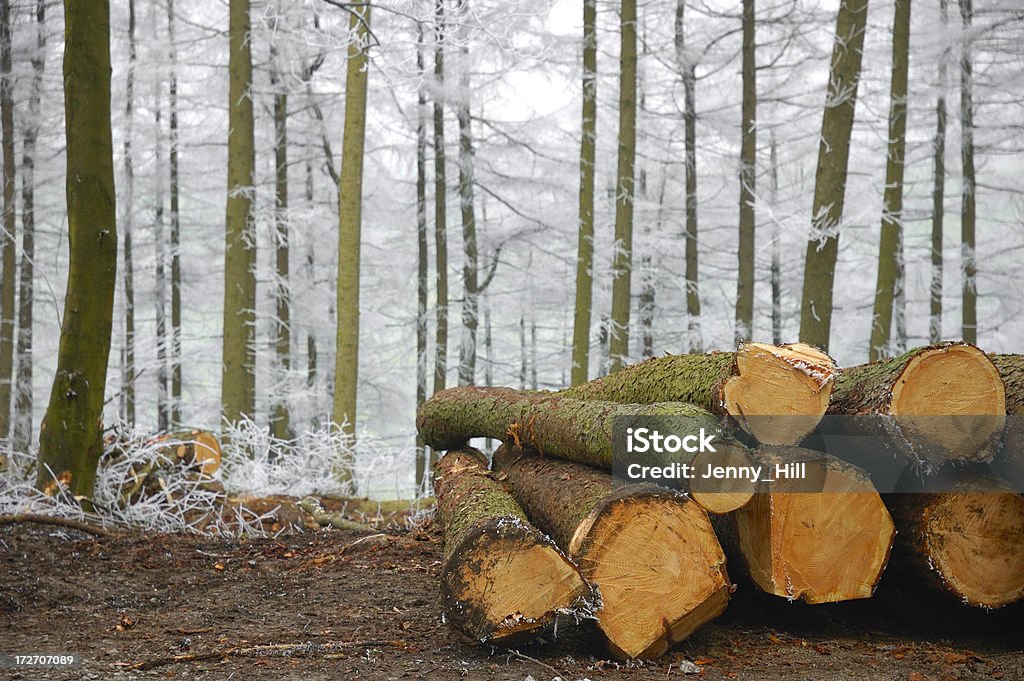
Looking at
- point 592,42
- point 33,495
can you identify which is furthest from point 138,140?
point 33,495

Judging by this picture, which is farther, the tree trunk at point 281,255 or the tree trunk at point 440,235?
the tree trunk at point 440,235

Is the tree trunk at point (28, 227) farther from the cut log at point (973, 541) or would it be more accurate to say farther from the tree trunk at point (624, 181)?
the cut log at point (973, 541)

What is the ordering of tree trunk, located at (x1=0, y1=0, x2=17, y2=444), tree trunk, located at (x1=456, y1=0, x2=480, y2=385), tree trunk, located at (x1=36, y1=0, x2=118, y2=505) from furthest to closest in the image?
tree trunk, located at (x1=456, y1=0, x2=480, y2=385) < tree trunk, located at (x1=0, y1=0, x2=17, y2=444) < tree trunk, located at (x1=36, y1=0, x2=118, y2=505)

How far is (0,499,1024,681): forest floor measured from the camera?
344 centimetres

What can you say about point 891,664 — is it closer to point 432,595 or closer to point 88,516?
point 432,595

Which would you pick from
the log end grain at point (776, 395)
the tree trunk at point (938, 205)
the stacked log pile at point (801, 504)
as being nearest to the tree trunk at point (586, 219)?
the tree trunk at point (938, 205)

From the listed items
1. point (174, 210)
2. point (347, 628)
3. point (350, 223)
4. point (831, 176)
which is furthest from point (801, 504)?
point (174, 210)

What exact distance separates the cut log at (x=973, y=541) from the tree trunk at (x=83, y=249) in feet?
17.3

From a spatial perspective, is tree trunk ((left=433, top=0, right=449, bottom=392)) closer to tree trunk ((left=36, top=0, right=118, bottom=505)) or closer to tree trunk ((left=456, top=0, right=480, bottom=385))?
tree trunk ((left=456, top=0, right=480, bottom=385))

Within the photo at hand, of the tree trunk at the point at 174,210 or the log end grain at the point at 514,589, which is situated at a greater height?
the tree trunk at the point at 174,210

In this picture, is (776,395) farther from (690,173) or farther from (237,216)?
(690,173)

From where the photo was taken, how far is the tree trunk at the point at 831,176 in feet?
26.2

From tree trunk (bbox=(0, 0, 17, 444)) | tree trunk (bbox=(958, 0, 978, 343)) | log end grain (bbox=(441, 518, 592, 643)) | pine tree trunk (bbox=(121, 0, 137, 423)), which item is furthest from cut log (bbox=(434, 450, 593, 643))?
pine tree trunk (bbox=(121, 0, 137, 423))

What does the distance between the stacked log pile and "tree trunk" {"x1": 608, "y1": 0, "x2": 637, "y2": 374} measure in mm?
7897
